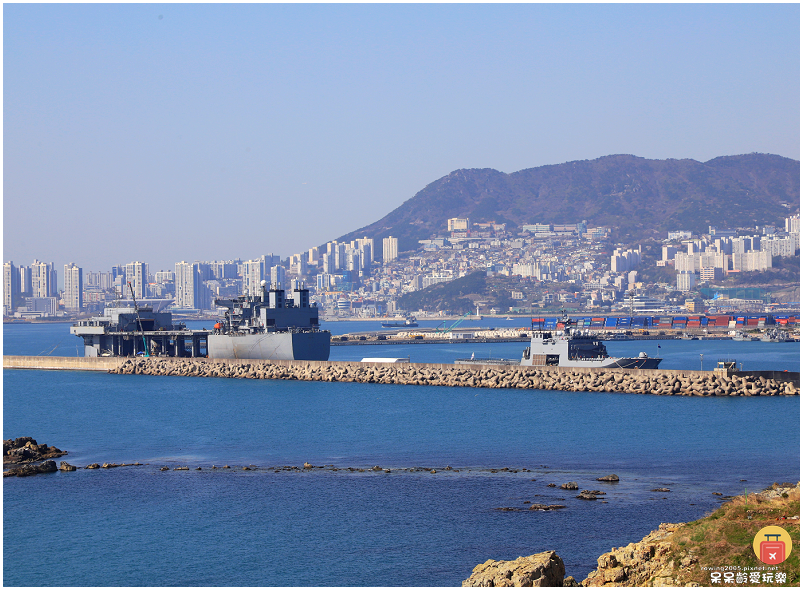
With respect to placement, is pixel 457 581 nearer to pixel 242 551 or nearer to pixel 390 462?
pixel 242 551

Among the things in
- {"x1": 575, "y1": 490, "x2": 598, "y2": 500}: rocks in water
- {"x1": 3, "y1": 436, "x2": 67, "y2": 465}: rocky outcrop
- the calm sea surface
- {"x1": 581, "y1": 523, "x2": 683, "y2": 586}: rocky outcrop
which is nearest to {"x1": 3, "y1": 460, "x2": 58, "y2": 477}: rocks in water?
the calm sea surface

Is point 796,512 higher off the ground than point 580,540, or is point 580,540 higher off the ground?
point 796,512

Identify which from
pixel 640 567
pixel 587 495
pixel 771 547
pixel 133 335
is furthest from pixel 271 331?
pixel 771 547

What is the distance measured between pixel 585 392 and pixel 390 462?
698 inches

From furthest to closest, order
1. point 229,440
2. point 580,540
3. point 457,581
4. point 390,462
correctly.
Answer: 1. point 229,440
2. point 390,462
3. point 580,540
4. point 457,581

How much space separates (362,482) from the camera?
22500 mm

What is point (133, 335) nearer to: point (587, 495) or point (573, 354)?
point (573, 354)

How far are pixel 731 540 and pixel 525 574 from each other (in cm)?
272

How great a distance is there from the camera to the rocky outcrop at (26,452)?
85.4 ft

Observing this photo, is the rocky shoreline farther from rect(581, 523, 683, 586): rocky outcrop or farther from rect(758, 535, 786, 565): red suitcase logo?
rect(758, 535, 786, 565): red suitcase logo

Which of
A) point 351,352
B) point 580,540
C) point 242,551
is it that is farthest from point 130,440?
point 351,352

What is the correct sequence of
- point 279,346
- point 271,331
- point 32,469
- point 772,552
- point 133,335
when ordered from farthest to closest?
1. point 133,335
2. point 271,331
3. point 279,346
4. point 32,469
5. point 772,552

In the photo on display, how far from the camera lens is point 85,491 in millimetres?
22062

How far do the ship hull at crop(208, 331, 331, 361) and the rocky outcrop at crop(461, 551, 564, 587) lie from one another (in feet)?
126
